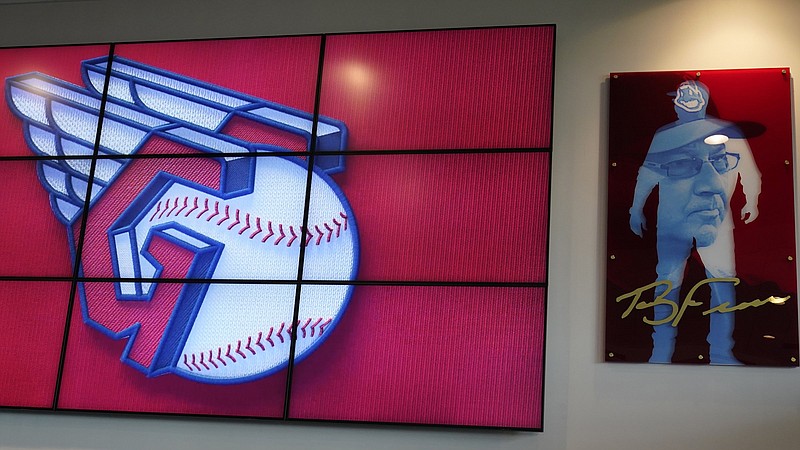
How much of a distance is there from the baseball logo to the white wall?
0.95ft

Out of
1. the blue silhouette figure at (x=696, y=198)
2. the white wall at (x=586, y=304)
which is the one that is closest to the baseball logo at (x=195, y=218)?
the white wall at (x=586, y=304)

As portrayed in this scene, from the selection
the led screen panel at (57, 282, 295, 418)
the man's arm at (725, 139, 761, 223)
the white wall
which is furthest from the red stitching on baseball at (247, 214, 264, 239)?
the man's arm at (725, 139, 761, 223)

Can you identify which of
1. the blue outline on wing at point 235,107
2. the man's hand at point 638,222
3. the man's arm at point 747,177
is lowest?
the man's hand at point 638,222

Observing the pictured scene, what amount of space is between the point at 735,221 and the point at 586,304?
55cm

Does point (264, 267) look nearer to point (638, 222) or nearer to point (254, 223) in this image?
point (254, 223)

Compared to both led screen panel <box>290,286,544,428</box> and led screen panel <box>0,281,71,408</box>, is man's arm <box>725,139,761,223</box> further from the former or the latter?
led screen panel <box>0,281,71,408</box>

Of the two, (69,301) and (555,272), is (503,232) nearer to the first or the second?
(555,272)

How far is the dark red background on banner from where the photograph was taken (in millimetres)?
2631

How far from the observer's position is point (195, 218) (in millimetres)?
3033

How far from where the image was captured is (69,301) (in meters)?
3.05

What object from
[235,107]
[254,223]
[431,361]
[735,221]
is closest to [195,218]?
[254,223]

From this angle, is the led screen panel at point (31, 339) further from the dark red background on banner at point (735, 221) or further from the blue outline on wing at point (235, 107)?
the dark red background on banner at point (735, 221)
